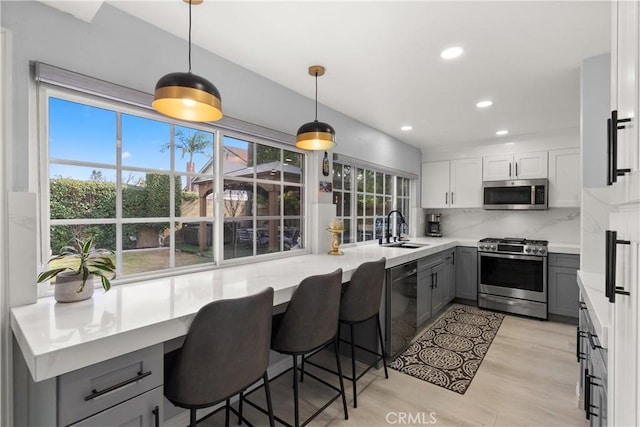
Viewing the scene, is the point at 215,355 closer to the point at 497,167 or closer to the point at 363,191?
the point at 363,191

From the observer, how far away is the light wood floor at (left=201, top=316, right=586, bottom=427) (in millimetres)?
1939

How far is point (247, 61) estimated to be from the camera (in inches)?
86.2

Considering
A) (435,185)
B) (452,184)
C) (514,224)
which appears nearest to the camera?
(514,224)

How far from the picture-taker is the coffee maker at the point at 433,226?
500 cm

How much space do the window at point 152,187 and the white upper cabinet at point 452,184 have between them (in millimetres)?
3124

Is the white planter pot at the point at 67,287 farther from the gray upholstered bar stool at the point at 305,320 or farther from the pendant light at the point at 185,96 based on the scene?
the gray upholstered bar stool at the point at 305,320

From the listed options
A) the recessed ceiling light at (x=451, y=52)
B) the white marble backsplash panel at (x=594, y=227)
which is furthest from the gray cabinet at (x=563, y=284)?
the recessed ceiling light at (x=451, y=52)

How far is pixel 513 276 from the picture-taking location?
3.89 meters

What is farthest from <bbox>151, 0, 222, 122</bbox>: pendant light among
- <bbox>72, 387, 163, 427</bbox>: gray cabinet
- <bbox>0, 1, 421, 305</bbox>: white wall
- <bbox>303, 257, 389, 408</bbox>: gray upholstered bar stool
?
<bbox>303, 257, 389, 408</bbox>: gray upholstered bar stool

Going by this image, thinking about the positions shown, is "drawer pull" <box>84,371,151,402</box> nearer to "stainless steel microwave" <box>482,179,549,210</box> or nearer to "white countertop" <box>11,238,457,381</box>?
"white countertop" <box>11,238,457,381</box>

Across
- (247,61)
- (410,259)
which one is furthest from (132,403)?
(410,259)

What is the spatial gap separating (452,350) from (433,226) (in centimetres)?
255

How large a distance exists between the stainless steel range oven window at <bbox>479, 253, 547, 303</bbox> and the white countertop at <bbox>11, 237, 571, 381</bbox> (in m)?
3.17

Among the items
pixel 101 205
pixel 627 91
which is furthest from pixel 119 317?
pixel 627 91
